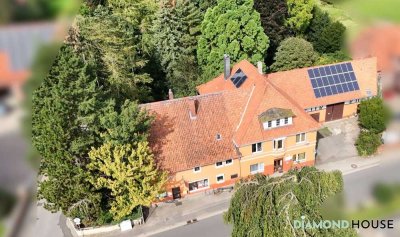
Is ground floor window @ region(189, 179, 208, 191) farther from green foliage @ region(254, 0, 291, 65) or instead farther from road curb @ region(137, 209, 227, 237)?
green foliage @ region(254, 0, 291, 65)

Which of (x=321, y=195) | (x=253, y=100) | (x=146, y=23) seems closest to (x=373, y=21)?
(x=321, y=195)

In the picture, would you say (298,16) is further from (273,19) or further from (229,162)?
(229,162)

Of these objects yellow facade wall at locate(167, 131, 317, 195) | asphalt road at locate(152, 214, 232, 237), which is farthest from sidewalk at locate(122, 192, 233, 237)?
yellow facade wall at locate(167, 131, 317, 195)

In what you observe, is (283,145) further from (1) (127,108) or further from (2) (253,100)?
(1) (127,108)

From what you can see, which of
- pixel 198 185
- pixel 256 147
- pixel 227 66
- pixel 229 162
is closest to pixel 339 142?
pixel 256 147

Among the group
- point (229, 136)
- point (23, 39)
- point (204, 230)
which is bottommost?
point (204, 230)
